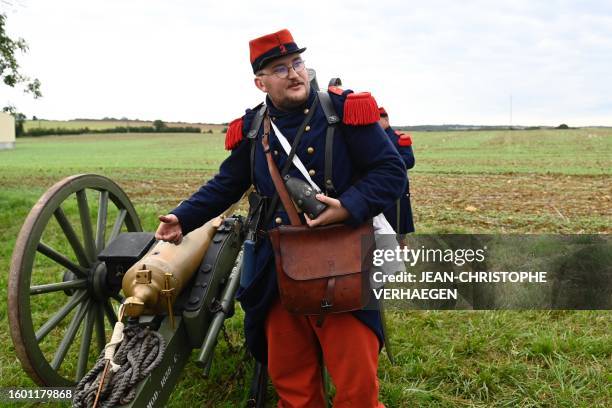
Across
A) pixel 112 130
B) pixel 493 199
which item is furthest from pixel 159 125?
pixel 493 199

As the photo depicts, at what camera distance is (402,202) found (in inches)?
189

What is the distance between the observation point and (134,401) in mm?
2209

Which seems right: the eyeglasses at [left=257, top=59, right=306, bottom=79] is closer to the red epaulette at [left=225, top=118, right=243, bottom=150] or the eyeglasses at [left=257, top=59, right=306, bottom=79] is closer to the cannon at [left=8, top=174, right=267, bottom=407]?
the red epaulette at [left=225, top=118, right=243, bottom=150]

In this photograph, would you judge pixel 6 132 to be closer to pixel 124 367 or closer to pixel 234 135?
pixel 234 135

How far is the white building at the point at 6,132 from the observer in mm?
58875

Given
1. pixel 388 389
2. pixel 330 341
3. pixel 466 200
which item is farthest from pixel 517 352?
pixel 466 200

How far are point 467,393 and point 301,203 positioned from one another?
194 centimetres

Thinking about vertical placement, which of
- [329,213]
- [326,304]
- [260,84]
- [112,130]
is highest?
[112,130]


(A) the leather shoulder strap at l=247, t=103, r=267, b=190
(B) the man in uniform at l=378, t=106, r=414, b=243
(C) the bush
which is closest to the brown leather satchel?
(A) the leather shoulder strap at l=247, t=103, r=267, b=190

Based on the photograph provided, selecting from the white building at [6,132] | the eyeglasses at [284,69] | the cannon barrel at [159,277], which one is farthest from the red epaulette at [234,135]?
the white building at [6,132]

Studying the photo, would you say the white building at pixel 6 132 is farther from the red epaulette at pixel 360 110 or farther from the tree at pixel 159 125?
the red epaulette at pixel 360 110

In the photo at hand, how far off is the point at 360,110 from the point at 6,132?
67819 millimetres

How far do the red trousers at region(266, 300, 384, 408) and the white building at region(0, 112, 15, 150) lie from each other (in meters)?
62.7

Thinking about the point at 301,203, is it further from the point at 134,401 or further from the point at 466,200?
the point at 466,200
